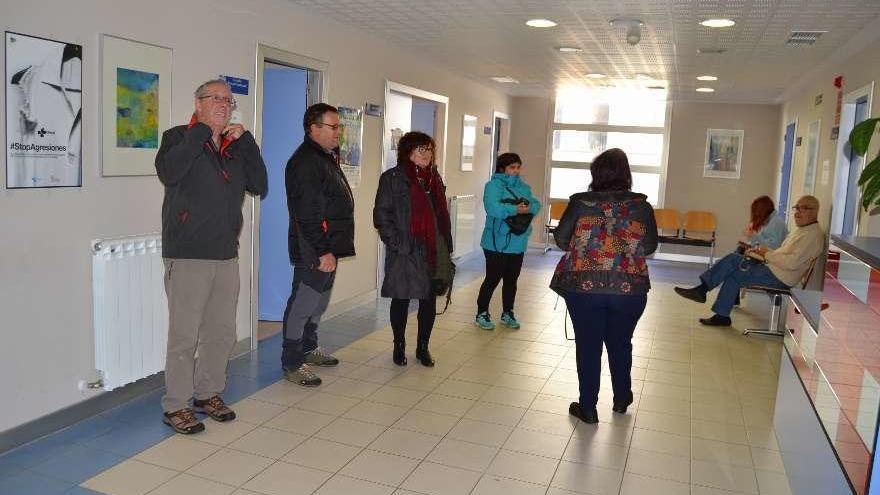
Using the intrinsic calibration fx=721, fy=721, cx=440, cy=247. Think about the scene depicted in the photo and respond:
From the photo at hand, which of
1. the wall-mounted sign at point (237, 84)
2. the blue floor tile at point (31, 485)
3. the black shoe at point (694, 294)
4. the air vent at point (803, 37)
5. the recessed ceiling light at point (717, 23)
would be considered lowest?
the blue floor tile at point (31, 485)

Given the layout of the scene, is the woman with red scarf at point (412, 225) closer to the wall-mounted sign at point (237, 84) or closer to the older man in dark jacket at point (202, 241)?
the older man in dark jacket at point (202, 241)

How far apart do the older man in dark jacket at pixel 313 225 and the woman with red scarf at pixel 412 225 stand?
0.83 feet

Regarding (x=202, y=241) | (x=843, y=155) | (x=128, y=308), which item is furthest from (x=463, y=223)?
(x=202, y=241)

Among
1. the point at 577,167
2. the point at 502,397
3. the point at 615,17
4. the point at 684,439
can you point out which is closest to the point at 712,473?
the point at 684,439

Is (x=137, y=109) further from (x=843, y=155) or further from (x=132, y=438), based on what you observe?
(x=843, y=155)

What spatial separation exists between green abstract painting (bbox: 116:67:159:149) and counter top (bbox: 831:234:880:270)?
10.7 feet

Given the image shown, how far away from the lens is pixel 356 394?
4090 millimetres

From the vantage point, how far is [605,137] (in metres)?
11.7

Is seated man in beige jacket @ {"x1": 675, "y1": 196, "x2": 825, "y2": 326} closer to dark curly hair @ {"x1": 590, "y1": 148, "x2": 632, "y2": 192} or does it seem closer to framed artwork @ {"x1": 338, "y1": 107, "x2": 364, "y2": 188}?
dark curly hair @ {"x1": 590, "y1": 148, "x2": 632, "y2": 192}

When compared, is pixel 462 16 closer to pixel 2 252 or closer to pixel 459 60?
pixel 459 60

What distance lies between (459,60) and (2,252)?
546cm

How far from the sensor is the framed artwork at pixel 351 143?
590cm

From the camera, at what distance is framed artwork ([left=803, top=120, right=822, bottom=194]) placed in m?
7.09

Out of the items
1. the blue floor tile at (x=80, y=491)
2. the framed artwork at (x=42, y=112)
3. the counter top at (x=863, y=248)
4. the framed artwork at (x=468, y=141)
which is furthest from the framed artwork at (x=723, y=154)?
the blue floor tile at (x=80, y=491)
